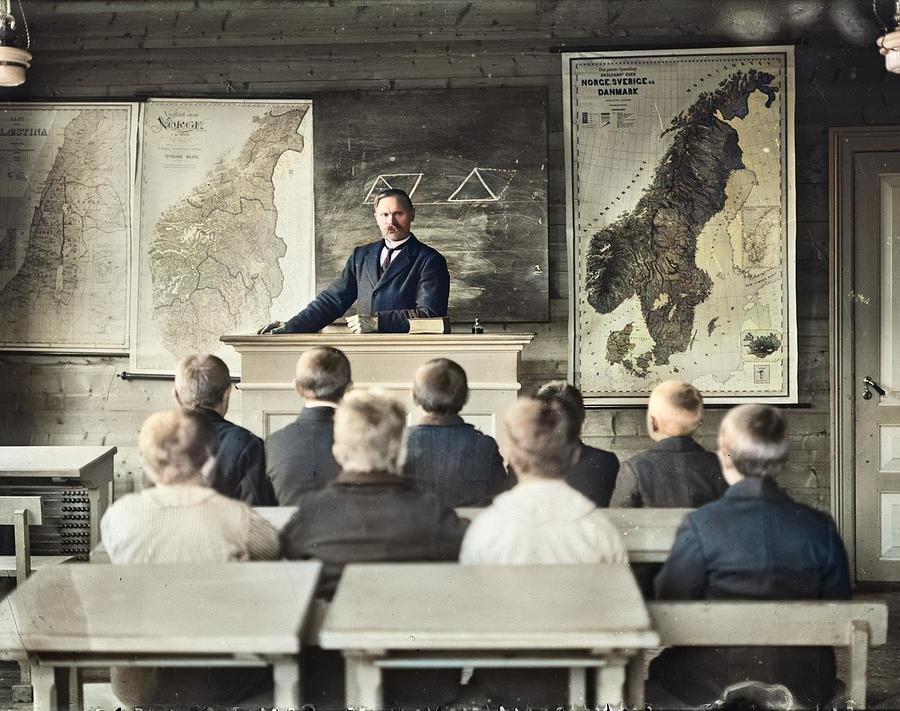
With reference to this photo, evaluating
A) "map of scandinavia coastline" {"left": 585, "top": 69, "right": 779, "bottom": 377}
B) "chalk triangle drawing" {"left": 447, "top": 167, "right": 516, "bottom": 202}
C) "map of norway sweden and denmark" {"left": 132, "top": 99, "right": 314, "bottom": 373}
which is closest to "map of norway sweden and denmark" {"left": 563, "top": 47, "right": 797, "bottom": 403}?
"map of scandinavia coastline" {"left": 585, "top": 69, "right": 779, "bottom": 377}

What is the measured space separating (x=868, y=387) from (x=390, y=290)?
94 centimetres

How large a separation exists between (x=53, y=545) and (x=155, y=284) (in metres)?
0.91

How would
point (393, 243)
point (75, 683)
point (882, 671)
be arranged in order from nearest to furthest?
point (75, 683)
point (882, 671)
point (393, 243)

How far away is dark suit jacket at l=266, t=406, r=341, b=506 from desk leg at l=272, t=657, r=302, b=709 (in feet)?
0.79

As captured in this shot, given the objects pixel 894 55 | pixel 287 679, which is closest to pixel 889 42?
pixel 894 55

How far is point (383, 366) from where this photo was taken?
5.44ft

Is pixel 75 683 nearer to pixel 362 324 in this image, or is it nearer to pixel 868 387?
pixel 362 324

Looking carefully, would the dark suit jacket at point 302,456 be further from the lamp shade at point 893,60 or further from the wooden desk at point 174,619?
the lamp shade at point 893,60

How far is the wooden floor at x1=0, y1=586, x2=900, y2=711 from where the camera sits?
1.53 m

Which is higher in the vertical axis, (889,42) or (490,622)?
(889,42)

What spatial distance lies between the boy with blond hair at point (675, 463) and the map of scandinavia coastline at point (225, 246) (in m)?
1.01

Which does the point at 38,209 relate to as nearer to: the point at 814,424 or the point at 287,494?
the point at 287,494

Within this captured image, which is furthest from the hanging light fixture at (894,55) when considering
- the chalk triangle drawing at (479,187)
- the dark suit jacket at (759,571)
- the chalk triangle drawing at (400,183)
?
the chalk triangle drawing at (400,183)

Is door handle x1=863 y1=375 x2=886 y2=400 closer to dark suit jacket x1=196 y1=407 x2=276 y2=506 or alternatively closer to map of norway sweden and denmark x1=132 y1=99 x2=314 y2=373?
dark suit jacket x1=196 y1=407 x2=276 y2=506
